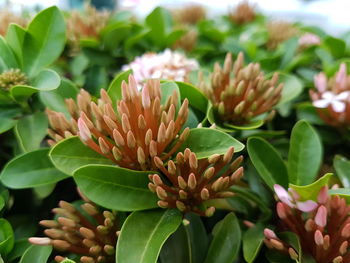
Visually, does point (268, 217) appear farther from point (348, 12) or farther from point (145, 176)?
point (348, 12)

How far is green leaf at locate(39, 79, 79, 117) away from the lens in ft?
2.48

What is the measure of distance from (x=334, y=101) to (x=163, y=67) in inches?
15.7

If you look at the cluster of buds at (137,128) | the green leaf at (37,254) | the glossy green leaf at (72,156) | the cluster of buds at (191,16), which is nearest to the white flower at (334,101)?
the cluster of buds at (137,128)

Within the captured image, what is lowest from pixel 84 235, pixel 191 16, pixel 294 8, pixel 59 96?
pixel 294 8

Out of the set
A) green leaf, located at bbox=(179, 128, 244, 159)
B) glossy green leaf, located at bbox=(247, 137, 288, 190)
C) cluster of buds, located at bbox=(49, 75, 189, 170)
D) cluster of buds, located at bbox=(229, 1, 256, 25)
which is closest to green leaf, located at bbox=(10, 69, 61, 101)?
cluster of buds, located at bbox=(49, 75, 189, 170)

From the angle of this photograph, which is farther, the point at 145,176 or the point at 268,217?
the point at 268,217

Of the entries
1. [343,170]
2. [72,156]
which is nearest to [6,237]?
[72,156]

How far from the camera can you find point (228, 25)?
1.73 metres

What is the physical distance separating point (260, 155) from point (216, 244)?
18 centimetres

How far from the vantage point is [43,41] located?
2.68ft

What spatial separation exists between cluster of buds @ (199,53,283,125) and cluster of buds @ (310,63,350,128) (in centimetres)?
15

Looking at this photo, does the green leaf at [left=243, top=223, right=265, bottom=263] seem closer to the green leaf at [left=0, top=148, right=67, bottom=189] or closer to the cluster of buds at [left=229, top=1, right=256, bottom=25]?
the green leaf at [left=0, top=148, right=67, bottom=189]

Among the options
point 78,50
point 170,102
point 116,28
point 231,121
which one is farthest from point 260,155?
point 78,50

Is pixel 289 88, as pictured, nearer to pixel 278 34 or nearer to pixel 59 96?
pixel 59 96
